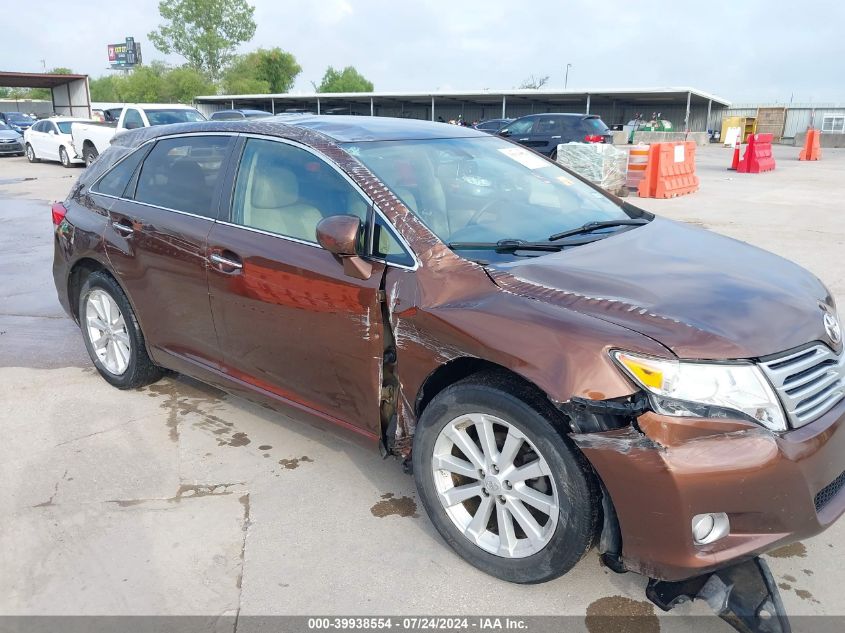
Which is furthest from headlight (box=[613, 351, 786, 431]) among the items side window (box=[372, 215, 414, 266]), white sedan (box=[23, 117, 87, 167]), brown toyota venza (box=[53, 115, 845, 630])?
white sedan (box=[23, 117, 87, 167])

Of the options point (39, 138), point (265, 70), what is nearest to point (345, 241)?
point (39, 138)

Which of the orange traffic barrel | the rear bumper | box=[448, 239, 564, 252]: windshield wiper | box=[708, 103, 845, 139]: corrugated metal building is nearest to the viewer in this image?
the rear bumper

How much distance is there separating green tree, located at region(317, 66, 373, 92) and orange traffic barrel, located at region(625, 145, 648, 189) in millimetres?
82558

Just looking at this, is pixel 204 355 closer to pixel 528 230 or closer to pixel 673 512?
pixel 528 230

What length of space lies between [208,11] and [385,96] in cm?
4521

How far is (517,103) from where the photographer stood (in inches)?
1994

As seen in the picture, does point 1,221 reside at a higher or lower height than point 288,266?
lower

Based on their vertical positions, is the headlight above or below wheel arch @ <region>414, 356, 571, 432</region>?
above

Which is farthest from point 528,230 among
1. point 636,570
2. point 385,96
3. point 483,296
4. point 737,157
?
point 385,96

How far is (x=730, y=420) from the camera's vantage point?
219cm

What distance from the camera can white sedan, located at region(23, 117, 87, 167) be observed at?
21.6 m

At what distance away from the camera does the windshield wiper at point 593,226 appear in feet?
Answer: 10.5

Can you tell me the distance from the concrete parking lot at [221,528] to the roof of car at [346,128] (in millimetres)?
1446

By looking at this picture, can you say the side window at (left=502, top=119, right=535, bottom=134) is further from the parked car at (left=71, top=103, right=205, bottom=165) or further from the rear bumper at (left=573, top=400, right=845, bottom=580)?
the rear bumper at (left=573, top=400, right=845, bottom=580)
